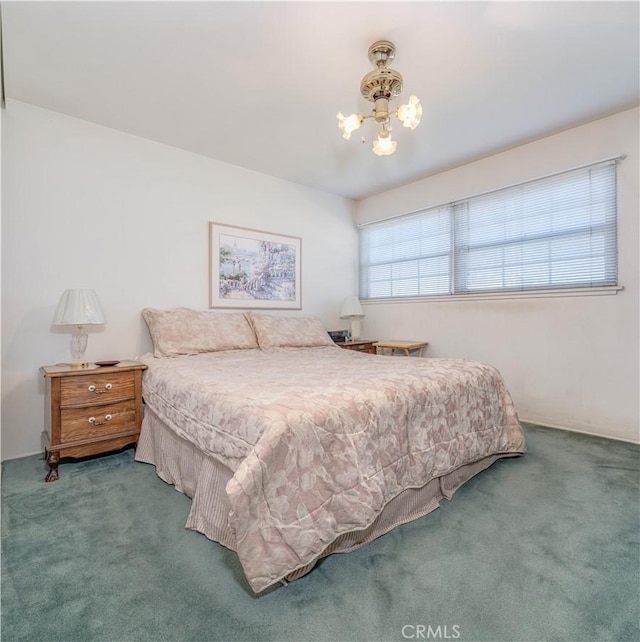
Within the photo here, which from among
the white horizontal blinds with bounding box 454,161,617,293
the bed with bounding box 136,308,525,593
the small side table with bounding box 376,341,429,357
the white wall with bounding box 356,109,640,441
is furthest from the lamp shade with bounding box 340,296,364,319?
the bed with bounding box 136,308,525,593

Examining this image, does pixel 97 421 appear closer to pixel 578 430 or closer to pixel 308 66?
pixel 308 66

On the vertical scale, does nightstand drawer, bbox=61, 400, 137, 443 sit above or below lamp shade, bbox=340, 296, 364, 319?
below

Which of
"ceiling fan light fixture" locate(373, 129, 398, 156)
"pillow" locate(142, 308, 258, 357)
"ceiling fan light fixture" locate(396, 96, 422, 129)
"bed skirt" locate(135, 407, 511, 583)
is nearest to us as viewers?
"bed skirt" locate(135, 407, 511, 583)

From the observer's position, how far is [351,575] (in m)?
1.32

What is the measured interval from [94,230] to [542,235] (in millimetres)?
3767

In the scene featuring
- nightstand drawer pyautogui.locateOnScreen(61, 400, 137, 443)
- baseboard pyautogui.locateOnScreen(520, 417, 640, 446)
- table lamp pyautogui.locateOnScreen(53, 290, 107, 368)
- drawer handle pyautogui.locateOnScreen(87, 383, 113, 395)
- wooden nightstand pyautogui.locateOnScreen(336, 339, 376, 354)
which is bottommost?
baseboard pyautogui.locateOnScreen(520, 417, 640, 446)

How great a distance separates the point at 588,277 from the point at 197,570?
3355 mm

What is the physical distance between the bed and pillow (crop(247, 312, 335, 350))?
2.03 ft

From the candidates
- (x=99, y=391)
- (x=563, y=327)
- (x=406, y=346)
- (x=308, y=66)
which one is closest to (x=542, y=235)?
(x=563, y=327)

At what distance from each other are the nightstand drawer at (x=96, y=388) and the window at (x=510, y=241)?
308cm

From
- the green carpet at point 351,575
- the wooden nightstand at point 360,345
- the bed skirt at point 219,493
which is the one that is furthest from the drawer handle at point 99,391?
the wooden nightstand at point 360,345

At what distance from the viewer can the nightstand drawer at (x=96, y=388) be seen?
7.26 feet

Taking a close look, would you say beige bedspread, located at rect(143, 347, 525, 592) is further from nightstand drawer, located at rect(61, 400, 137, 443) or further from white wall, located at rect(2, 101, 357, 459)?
white wall, located at rect(2, 101, 357, 459)

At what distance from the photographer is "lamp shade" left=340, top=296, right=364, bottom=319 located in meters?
4.30
